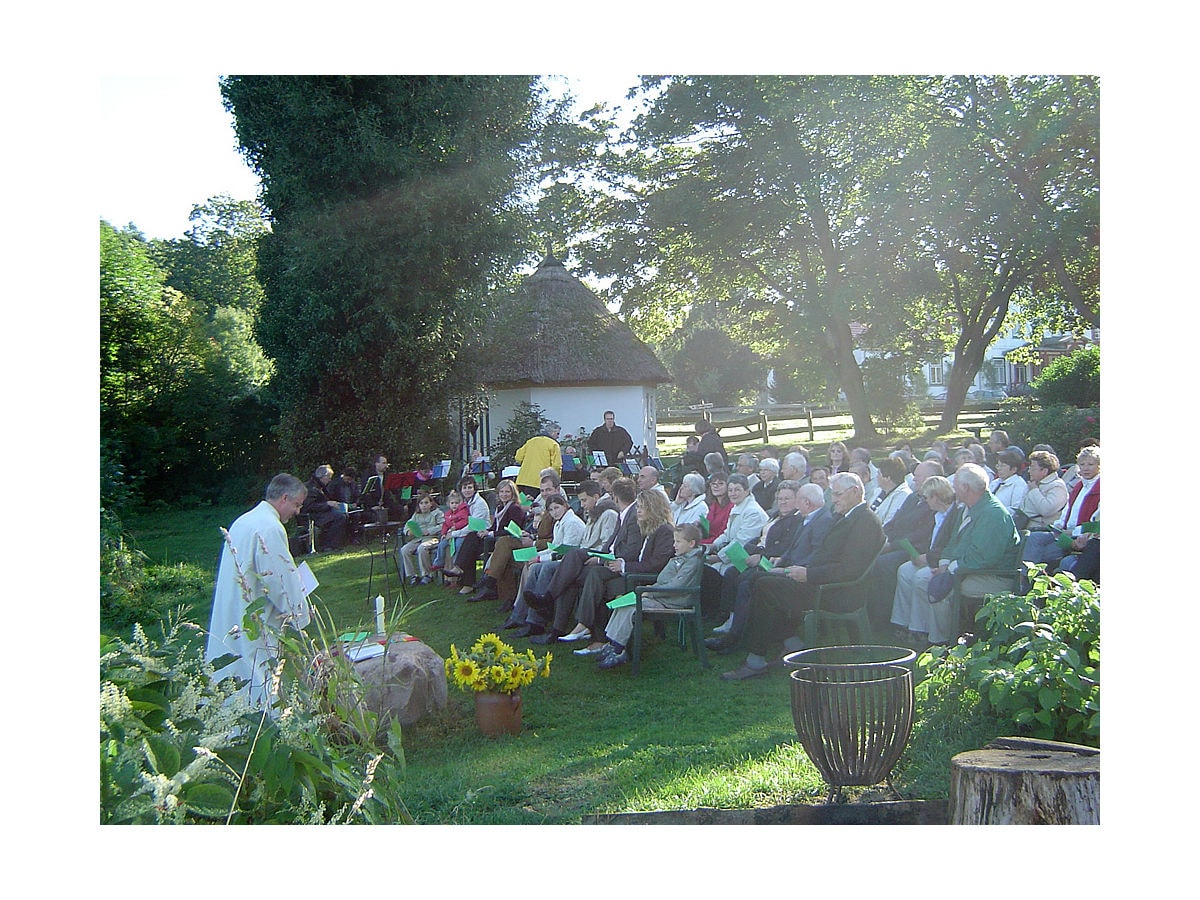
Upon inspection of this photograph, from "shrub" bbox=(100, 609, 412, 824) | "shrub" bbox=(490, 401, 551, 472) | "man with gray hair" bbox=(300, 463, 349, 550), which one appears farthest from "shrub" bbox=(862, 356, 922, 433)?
"man with gray hair" bbox=(300, 463, 349, 550)

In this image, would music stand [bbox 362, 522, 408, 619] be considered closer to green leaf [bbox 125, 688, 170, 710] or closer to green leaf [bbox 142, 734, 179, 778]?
green leaf [bbox 125, 688, 170, 710]

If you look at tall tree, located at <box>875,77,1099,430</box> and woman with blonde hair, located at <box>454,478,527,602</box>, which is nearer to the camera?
tall tree, located at <box>875,77,1099,430</box>

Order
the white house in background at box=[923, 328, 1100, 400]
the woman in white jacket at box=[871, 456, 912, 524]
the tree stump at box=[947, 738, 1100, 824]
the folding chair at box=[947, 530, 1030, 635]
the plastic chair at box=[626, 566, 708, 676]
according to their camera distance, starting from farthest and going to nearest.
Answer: the woman in white jacket at box=[871, 456, 912, 524] < the white house in background at box=[923, 328, 1100, 400] < the plastic chair at box=[626, 566, 708, 676] < the folding chair at box=[947, 530, 1030, 635] < the tree stump at box=[947, 738, 1100, 824]

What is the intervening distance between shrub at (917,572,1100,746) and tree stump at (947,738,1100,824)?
0.32m

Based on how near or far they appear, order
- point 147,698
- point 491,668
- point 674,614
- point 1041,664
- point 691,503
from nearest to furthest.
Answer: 1. point 147,698
2. point 1041,664
3. point 491,668
4. point 674,614
5. point 691,503

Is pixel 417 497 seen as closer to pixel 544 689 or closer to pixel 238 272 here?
pixel 238 272

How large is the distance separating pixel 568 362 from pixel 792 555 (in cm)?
253

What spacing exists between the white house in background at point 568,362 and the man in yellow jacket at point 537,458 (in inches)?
5.5

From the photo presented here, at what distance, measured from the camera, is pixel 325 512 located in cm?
805

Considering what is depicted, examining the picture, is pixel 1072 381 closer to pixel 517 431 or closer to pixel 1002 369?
pixel 1002 369

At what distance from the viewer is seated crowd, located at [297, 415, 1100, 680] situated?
5.11 meters

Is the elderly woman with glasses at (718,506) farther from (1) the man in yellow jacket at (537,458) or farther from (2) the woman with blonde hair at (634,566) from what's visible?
(1) the man in yellow jacket at (537,458)

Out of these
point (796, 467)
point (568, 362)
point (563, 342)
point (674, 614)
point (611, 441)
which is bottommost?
point (674, 614)

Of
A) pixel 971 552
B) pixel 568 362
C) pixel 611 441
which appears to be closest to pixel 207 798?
pixel 971 552
